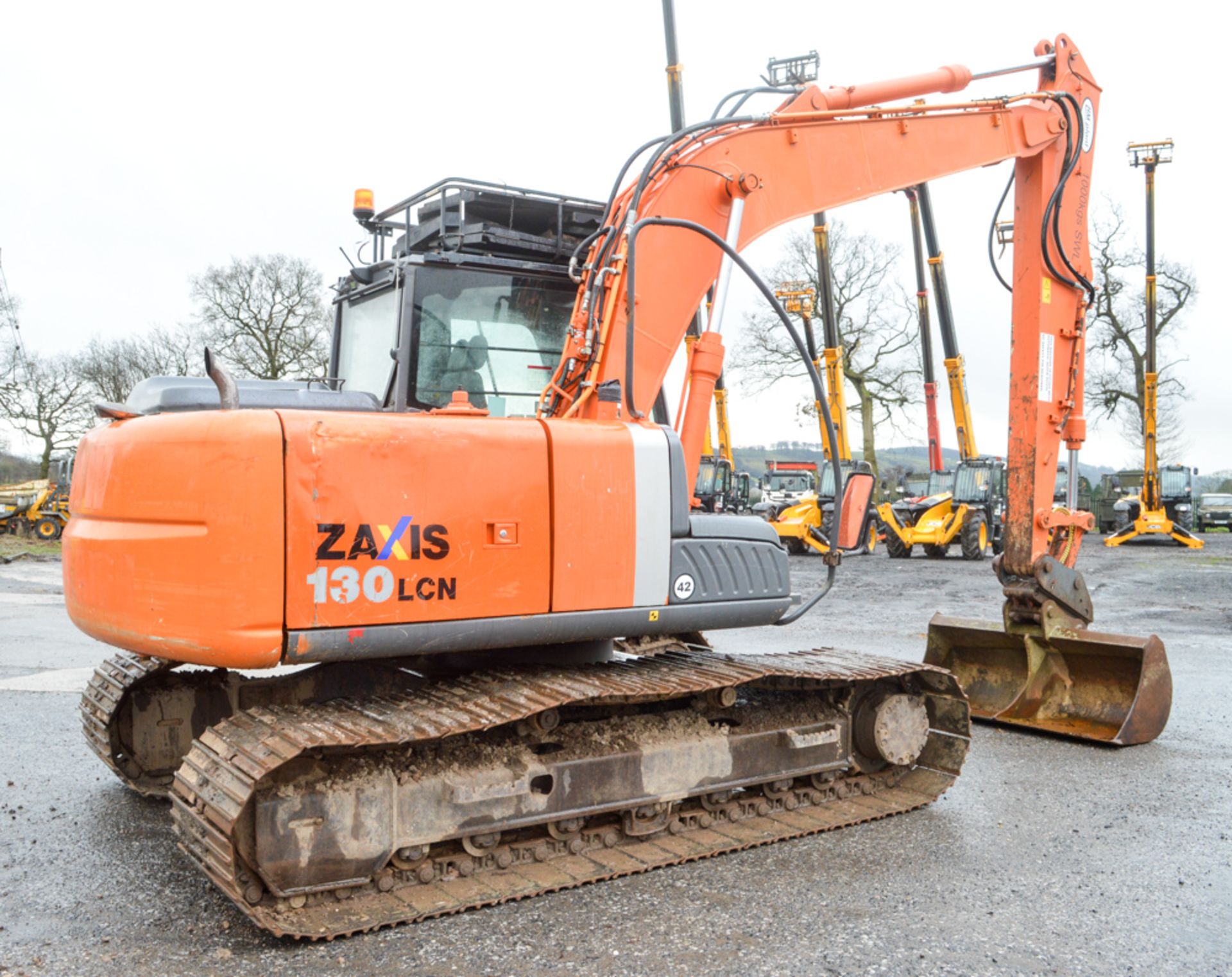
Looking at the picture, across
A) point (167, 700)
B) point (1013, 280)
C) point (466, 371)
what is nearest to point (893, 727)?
point (466, 371)

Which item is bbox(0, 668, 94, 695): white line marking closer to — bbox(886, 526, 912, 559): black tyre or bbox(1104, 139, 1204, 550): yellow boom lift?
bbox(886, 526, 912, 559): black tyre

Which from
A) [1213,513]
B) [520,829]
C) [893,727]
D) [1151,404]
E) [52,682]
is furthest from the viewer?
→ [1213,513]

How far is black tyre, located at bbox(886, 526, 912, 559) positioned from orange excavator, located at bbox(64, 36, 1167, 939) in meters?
16.7

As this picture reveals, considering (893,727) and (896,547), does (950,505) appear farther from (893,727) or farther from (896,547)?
(893,727)

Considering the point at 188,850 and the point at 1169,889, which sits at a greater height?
the point at 188,850

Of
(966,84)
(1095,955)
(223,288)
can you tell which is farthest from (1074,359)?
(223,288)

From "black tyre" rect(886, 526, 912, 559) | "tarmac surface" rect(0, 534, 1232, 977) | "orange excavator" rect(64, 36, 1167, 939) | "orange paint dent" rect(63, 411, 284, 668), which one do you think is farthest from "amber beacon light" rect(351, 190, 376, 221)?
"black tyre" rect(886, 526, 912, 559)

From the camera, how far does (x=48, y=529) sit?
2845cm

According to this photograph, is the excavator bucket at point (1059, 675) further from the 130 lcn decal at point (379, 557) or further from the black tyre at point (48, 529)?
the black tyre at point (48, 529)

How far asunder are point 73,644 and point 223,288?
87.1ft

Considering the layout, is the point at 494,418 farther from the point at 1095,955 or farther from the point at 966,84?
the point at 966,84

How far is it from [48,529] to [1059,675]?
2773 centimetres

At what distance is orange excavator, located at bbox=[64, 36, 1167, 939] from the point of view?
11.9 feet

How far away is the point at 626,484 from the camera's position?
424 cm
